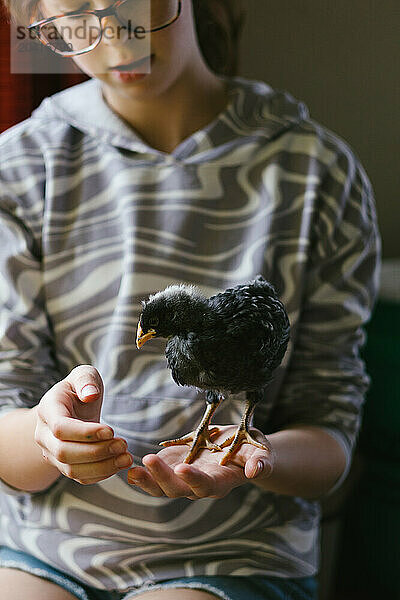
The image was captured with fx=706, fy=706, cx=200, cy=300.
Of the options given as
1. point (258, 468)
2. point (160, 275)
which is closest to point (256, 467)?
point (258, 468)

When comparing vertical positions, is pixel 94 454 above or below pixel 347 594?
above

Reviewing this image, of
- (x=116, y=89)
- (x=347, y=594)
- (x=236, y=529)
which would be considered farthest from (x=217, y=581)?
(x=347, y=594)

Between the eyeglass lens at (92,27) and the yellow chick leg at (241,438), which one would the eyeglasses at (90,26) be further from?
the yellow chick leg at (241,438)

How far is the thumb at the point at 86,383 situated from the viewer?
11.7 inches

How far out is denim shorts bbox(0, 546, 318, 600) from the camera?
44 centimetres

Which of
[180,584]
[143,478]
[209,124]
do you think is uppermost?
[209,124]

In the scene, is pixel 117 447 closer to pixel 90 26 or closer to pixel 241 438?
pixel 241 438

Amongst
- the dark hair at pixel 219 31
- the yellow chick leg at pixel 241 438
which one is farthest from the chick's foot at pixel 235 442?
the dark hair at pixel 219 31

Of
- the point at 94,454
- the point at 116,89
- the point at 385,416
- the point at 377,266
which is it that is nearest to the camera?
the point at 94,454

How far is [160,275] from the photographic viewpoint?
370mm

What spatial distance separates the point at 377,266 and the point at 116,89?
22cm

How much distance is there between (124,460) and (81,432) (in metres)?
0.02

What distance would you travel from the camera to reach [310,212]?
418 mm

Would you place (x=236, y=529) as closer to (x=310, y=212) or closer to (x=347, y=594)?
(x=310, y=212)
